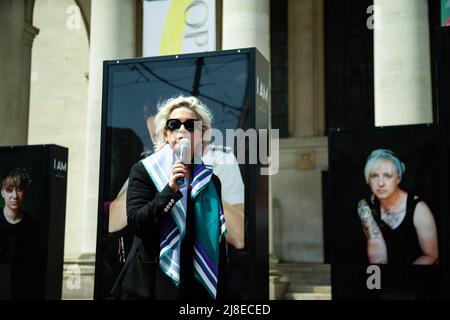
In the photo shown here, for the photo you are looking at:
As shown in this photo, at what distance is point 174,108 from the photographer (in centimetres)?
616

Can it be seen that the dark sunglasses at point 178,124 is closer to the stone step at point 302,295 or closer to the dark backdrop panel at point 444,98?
the dark backdrop panel at point 444,98

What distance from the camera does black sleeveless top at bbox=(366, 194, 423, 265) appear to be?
9656 mm

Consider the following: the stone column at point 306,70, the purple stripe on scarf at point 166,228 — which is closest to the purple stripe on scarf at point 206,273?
the purple stripe on scarf at point 166,228

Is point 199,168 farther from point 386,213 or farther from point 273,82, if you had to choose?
point 273,82

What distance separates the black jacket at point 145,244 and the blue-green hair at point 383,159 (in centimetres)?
436

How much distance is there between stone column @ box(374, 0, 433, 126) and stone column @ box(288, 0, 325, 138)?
7385mm

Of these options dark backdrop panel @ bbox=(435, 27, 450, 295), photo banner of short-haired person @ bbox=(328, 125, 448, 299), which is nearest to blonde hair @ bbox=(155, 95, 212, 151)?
dark backdrop panel @ bbox=(435, 27, 450, 295)

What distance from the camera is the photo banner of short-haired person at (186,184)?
589 centimetres

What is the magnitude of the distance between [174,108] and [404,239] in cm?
498

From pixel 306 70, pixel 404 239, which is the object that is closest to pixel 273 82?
pixel 306 70

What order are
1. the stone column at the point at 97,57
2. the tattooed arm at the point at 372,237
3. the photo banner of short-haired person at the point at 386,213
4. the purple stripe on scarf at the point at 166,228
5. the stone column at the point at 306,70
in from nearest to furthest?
the purple stripe on scarf at the point at 166,228
the photo banner of short-haired person at the point at 386,213
the tattooed arm at the point at 372,237
the stone column at the point at 97,57
the stone column at the point at 306,70

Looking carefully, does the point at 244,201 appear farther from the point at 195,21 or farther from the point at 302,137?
the point at 302,137

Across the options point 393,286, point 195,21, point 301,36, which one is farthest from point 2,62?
point 393,286

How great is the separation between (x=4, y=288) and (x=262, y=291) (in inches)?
220
